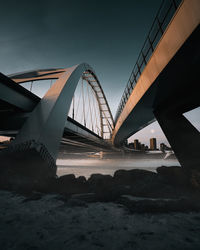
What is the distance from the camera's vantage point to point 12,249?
1.52 m

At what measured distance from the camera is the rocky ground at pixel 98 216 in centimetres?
169

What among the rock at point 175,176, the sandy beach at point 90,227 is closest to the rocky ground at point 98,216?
the sandy beach at point 90,227

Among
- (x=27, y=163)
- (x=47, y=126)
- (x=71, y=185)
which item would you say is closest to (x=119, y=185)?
(x=71, y=185)

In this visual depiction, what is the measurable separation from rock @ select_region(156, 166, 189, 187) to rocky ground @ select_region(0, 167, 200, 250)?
0.11m

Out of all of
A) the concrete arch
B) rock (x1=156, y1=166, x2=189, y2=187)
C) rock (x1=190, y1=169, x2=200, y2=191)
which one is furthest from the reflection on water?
rock (x1=190, y1=169, x2=200, y2=191)

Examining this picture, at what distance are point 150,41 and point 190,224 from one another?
302 inches

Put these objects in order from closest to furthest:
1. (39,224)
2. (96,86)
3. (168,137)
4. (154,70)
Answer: (39,224) < (154,70) < (168,137) < (96,86)

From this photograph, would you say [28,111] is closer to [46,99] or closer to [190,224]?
[46,99]

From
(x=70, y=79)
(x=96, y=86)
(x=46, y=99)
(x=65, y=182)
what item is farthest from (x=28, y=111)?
(x=96, y=86)

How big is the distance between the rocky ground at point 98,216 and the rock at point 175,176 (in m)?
0.11

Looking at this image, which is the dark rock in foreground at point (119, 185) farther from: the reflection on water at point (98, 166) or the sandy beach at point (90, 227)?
the reflection on water at point (98, 166)

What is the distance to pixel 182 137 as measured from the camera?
7066 mm

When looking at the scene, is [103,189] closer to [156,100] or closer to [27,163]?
[27,163]

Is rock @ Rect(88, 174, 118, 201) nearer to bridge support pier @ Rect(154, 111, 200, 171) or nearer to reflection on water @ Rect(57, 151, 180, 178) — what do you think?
bridge support pier @ Rect(154, 111, 200, 171)
